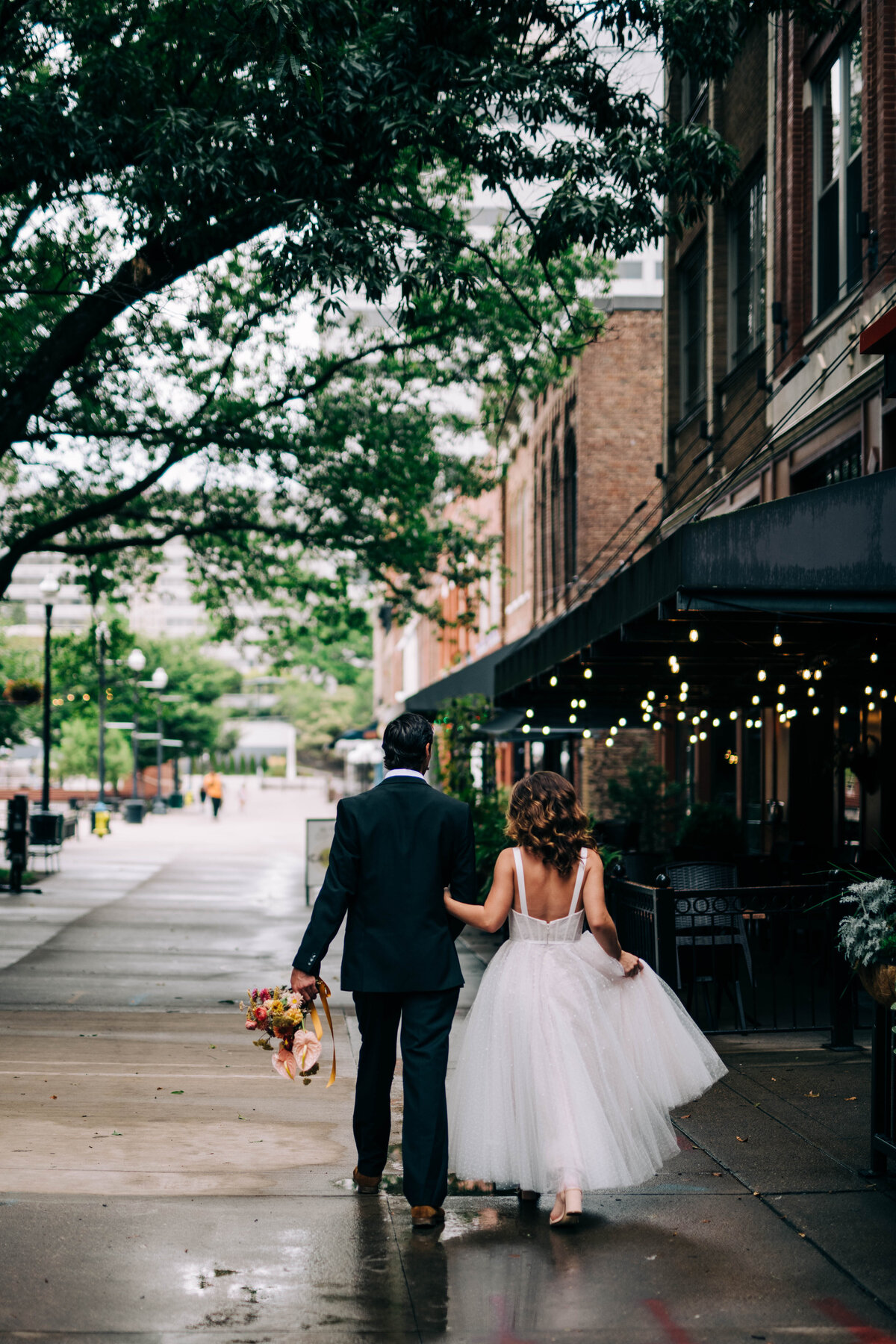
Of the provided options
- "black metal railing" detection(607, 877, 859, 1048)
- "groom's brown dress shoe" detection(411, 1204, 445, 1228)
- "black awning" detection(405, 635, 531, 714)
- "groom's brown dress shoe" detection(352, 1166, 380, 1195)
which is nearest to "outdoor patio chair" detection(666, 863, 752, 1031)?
"black metal railing" detection(607, 877, 859, 1048)

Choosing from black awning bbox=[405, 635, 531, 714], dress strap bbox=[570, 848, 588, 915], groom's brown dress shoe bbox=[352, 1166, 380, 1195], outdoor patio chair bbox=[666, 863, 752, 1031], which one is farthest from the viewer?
black awning bbox=[405, 635, 531, 714]

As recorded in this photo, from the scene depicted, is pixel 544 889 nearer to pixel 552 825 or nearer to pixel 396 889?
pixel 552 825

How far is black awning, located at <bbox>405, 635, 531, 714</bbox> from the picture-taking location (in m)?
19.5

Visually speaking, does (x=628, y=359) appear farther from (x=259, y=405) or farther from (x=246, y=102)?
(x=246, y=102)

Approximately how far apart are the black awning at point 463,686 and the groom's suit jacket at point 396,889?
461 inches

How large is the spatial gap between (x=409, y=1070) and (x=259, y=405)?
1366cm

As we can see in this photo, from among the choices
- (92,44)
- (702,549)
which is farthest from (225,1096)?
(92,44)

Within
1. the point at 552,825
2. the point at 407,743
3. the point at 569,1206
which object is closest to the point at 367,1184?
the point at 569,1206

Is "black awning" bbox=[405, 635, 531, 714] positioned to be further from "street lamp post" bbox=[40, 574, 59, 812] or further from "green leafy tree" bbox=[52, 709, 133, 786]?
"green leafy tree" bbox=[52, 709, 133, 786]

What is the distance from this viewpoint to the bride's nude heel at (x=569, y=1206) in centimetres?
532

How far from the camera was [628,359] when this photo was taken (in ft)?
84.2

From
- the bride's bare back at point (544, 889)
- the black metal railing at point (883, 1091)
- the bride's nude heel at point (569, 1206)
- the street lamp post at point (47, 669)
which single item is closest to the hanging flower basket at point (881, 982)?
the black metal railing at point (883, 1091)

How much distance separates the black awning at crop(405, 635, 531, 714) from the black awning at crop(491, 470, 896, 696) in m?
8.94

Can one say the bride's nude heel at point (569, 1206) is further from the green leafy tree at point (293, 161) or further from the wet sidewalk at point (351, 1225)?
Answer: the green leafy tree at point (293, 161)
